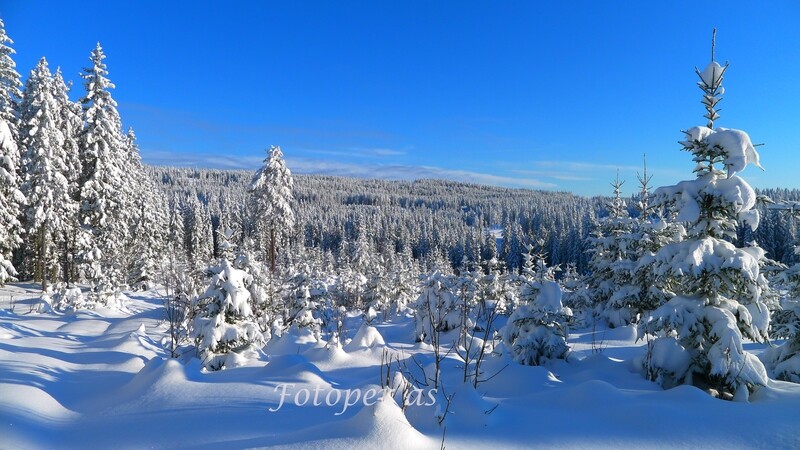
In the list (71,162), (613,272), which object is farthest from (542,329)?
(71,162)

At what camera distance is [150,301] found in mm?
25422

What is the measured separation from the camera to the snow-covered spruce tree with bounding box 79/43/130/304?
22.0m

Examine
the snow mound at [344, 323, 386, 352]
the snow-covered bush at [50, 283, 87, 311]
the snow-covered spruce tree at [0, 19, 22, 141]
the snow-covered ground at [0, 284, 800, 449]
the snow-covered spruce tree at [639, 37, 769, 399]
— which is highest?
the snow-covered spruce tree at [0, 19, 22, 141]

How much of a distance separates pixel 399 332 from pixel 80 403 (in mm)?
11053

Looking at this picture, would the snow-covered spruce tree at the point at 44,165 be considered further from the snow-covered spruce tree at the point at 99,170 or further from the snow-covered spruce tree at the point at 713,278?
the snow-covered spruce tree at the point at 713,278

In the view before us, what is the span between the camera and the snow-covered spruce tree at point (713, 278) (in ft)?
19.8

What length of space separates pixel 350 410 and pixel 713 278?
19.7 ft

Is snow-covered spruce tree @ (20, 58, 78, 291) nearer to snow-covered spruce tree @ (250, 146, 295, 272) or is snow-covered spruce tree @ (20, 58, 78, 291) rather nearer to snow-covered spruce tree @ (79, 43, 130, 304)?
snow-covered spruce tree @ (79, 43, 130, 304)

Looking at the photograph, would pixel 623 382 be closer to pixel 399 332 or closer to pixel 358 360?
pixel 358 360

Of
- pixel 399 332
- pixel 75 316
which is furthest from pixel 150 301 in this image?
pixel 399 332

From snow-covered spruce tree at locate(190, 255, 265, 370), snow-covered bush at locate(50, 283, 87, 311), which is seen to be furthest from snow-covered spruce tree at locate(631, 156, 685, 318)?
snow-covered bush at locate(50, 283, 87, 311)

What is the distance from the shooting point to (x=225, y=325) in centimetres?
831

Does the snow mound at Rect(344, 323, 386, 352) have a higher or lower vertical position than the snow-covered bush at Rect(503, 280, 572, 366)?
lower

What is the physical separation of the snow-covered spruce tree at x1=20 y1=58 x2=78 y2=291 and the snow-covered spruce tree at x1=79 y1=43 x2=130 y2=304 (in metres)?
1.07
